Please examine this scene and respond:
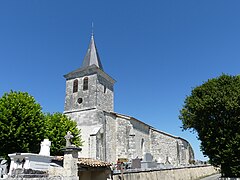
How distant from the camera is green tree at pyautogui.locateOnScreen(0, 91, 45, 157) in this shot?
1630cm

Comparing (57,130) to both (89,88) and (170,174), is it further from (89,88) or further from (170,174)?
(170,174)

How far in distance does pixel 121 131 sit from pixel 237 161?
51.8 feet

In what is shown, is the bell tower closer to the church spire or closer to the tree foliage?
the church spire

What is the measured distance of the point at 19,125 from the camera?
16.8 m

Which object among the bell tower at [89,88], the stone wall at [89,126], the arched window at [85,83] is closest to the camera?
the stone wall at [89,126]

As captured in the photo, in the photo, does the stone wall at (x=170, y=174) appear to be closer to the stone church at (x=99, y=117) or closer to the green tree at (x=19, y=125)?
the stone church at (x=99, y=117)

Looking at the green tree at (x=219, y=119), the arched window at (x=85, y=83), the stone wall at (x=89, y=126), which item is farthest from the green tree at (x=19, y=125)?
the green tree at (x=219, y=119)

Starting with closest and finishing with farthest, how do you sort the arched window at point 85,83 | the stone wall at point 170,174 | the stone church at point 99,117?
1. the stone wall at point 170,174
2. the stone church at point 99,117
3. the arched window at point 85,83

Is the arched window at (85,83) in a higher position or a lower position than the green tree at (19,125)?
higher

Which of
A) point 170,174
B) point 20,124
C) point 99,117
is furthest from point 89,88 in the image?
point 170,174

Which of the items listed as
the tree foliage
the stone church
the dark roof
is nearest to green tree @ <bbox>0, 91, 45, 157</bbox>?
the tree foliage

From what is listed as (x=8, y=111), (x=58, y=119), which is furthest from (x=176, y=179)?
(x=8, y=111)

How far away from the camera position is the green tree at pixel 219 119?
43.4 feet

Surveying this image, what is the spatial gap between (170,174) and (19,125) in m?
12.4
